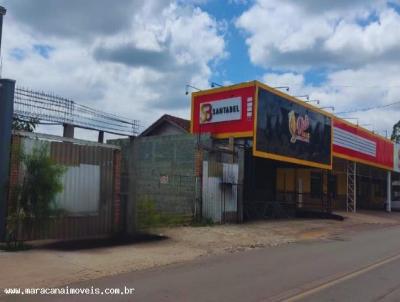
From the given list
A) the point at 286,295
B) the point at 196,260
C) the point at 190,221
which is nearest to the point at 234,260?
the point at 196,260

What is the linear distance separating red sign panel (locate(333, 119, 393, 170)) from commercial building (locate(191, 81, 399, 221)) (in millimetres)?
67

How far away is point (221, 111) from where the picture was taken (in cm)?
2541

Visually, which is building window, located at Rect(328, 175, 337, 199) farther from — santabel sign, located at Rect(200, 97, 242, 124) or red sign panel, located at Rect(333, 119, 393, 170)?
santabel sign, located at Rect(200, 97, 242, 124)

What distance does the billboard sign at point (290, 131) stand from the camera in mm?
23984

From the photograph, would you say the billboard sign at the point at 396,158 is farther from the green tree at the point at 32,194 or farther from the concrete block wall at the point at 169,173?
the green tree at the point at 32,194

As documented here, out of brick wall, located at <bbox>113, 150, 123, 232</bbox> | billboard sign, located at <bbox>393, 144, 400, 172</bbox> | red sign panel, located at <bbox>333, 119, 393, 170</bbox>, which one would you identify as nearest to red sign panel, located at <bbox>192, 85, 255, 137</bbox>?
brick wall, located at <bbox>113, 150, 123, 232</bbox>

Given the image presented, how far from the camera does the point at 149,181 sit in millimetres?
22641

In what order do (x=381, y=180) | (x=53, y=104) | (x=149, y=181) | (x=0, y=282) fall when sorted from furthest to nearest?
(x=381, y=180), (x=149, y=181), (x=53, y=104), (x=0, y=282)

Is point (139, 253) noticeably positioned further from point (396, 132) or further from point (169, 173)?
point (396, 132)

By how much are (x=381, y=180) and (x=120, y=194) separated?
40572 mm

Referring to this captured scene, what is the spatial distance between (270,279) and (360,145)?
29.2 meters

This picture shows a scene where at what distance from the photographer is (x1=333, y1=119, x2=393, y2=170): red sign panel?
33537mm

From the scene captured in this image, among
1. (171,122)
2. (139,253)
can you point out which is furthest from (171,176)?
(171,122)

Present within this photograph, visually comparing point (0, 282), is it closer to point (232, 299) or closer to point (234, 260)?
point (232, 299)
